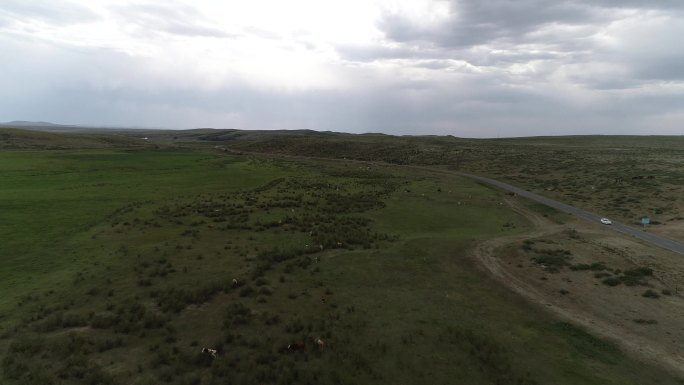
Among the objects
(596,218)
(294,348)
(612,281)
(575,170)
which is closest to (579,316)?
(612,281)

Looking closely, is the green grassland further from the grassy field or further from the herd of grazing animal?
the herd of grazing animal

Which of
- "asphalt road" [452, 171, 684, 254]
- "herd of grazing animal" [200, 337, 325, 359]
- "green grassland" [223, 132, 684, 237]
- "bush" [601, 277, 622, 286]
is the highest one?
"green grassland" [223, 132, 684, 237]

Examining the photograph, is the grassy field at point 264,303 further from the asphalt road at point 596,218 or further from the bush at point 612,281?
the asphalt road at point 596,218

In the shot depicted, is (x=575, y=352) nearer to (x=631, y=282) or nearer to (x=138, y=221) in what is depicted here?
(x=631, y=282)

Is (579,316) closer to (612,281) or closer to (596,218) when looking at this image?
(612,281)

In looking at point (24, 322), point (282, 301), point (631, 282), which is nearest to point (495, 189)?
point (631, 282)

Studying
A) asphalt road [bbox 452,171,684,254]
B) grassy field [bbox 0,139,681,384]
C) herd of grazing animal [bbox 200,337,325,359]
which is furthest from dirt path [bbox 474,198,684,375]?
herd of grazing animal [bbox 200,337,325,359]
